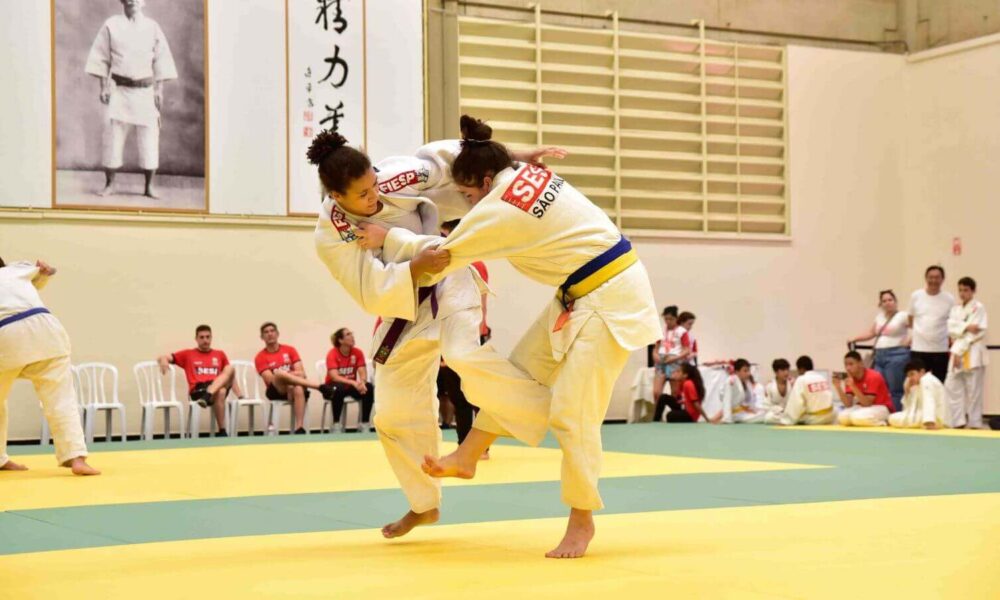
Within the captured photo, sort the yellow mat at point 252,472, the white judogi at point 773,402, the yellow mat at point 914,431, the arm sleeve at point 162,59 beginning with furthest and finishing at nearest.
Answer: the white judogi at point 773,402 < the arm sleeve at point 162,59 < the yellow mat at point 914,431 < the yellow mat at point 252,472

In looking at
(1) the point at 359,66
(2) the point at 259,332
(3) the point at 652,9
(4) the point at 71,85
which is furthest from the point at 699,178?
(4) the point at 71,85

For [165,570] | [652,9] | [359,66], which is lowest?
[165,570]

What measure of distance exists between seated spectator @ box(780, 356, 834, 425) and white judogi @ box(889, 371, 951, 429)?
0.81 m

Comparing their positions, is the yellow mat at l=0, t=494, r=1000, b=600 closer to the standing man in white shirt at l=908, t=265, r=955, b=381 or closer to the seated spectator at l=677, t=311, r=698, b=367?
the standing man in white shirt at l=908, t=265, r=955, b=381

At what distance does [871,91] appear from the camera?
14.7 metres

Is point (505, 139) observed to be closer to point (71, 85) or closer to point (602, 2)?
point (602, 2)

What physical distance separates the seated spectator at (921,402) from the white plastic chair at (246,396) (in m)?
5.57

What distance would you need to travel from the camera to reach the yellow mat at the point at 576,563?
285 centimetres

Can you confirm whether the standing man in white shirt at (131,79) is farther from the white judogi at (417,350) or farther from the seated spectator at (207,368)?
the white judogi at (417,350)

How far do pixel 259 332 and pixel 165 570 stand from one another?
346 inches

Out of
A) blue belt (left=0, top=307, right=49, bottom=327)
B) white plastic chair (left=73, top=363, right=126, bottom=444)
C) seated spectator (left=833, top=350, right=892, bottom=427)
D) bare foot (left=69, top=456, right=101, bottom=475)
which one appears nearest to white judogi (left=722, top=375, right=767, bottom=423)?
seated spectator (left=833, top=350, right=892, bottom=427)

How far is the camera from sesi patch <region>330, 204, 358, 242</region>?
11.9 feet

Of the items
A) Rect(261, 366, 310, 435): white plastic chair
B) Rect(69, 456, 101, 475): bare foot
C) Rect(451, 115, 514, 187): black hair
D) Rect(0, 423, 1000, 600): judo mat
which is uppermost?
Rect(451, 115, 514, 187): black hair

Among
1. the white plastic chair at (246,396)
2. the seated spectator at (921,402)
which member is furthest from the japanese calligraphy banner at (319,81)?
the seated spectator at (921,402)
